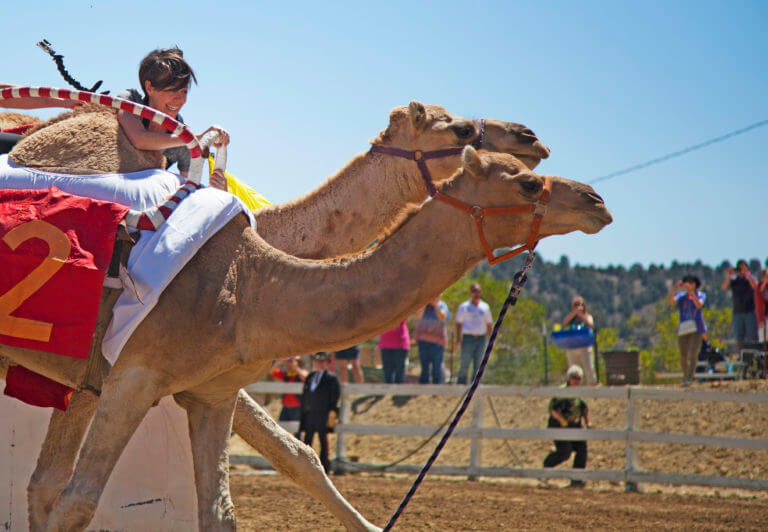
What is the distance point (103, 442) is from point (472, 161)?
6.94 feet

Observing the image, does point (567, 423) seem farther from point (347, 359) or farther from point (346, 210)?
point (346, 210)

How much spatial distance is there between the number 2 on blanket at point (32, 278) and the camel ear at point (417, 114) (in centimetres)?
271

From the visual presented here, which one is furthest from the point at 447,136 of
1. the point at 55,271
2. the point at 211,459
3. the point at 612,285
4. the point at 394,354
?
the point at 612,285

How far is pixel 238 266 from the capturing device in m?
4.62

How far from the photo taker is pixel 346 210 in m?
6.20

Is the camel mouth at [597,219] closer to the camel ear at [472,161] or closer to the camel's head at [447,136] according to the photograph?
the camel ear at [472,161]

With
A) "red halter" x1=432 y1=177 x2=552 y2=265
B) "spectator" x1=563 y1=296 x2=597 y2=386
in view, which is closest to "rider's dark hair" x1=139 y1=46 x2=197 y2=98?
"red halter" x1=432 y1=177 x2=552 y2=265

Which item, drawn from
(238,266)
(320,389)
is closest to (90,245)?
(238,266)

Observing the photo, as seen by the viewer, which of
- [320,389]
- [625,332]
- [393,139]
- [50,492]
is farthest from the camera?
[625,332]

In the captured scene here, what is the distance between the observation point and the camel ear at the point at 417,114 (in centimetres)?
637

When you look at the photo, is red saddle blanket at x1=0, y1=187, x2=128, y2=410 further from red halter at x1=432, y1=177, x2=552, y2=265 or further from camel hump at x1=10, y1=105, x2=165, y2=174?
red halter at x1=432, y1=177, x2=552, y2=265

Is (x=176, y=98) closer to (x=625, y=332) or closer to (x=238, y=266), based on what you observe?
(x=238, y=266)

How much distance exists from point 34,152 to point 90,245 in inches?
36.4

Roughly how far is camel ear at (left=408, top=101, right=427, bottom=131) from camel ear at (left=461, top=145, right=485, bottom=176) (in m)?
2.10
